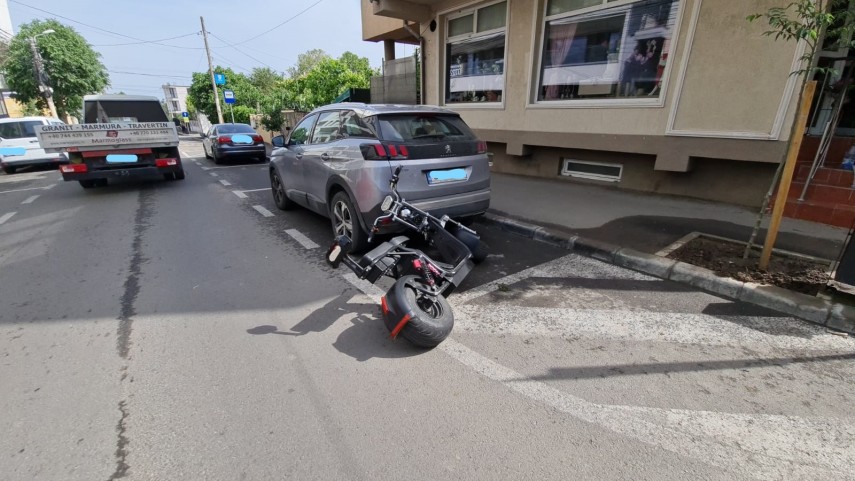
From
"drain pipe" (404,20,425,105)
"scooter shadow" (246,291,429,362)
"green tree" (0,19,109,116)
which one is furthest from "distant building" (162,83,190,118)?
"scooter shadow" (246,291,429,362)

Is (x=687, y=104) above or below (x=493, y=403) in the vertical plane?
above

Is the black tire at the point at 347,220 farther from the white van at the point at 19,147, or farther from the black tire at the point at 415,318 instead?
the white van at the point at 19,147

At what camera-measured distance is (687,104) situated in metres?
6.10

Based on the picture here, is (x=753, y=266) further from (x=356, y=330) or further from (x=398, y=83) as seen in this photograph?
(x=398, y=83)

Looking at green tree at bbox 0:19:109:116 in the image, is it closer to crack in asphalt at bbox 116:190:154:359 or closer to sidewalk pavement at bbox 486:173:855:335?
crack in asphalt at bbox 116:190:154:359

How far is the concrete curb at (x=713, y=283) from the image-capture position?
3.18m

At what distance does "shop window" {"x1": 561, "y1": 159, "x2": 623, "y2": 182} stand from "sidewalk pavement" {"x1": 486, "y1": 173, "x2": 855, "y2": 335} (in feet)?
1.41

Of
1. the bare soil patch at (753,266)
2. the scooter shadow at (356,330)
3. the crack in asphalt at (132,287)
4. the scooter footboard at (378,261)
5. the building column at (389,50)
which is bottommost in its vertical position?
the crack in asphalt at (132,287)

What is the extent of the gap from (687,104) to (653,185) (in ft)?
4.94

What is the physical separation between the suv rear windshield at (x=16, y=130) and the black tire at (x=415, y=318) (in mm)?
17152

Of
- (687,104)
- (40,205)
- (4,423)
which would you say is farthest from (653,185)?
(40,205)

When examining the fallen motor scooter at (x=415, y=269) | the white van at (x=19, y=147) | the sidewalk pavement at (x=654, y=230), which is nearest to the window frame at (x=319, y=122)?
the fallen motor scooter at (x=415, y=269)

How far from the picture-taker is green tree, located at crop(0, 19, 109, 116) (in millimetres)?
26219

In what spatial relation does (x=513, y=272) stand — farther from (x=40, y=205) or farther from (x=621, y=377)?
(x=40, y=205)
